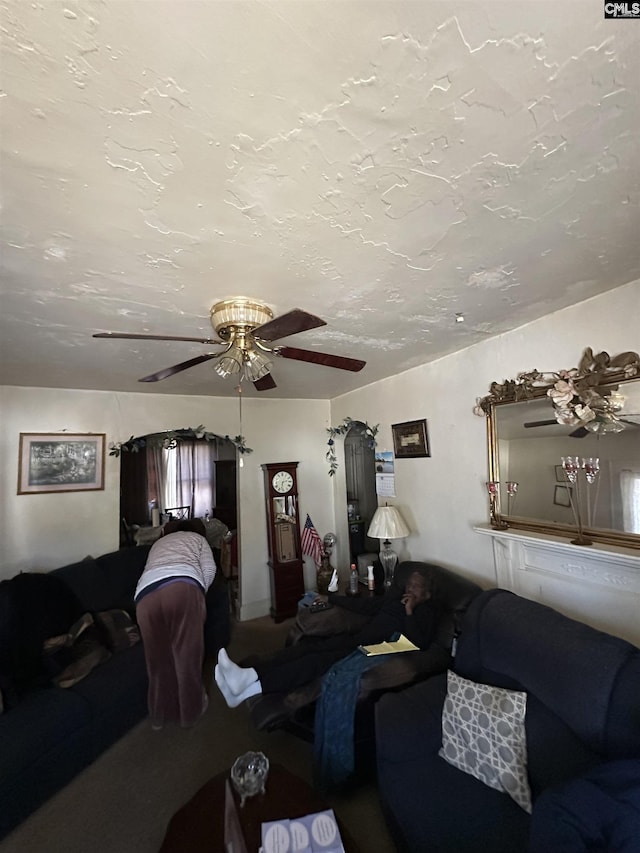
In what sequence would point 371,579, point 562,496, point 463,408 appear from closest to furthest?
point 562,496 → point 463,408 → point 371,579

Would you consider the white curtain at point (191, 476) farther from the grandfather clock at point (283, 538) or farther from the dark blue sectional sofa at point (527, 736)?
the dark blue sectional sofa at point (527, 736)

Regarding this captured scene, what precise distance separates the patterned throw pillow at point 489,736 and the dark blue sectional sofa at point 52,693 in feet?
6.30

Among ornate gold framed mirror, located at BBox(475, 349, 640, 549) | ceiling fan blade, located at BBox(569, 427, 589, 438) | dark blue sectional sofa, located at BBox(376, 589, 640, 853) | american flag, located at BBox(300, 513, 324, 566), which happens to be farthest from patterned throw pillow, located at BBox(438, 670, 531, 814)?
american flag, located at BBox(300, 513, 324, 566)

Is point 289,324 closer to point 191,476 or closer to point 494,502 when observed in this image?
point 494,502

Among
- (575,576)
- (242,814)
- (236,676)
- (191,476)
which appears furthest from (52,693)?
(191,476)

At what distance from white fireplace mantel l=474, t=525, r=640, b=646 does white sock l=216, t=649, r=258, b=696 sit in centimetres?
162

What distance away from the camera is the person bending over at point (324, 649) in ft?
6.81

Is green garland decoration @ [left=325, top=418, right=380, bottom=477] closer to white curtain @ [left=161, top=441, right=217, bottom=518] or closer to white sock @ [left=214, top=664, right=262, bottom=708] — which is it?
white curtain @ [left=161, top=441, right=217, bottom=518]

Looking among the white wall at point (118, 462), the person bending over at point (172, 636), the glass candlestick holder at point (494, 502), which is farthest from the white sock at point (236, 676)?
the white wall at point (118, 462)

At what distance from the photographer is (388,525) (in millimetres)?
3023

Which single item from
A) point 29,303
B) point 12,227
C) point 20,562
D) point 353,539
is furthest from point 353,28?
point 353,539

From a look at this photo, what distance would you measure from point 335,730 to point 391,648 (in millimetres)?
555

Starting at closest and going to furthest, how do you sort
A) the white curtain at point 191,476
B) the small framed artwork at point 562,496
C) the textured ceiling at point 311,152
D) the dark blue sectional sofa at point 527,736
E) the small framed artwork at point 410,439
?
the textured ceiling at point 311,152
the dark blue sectional sofa at point 527,736
the small framed artwork at point 562,496
the small framed artwork at point 410,439
the white curtain at point 191,476

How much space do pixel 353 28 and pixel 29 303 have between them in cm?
163
